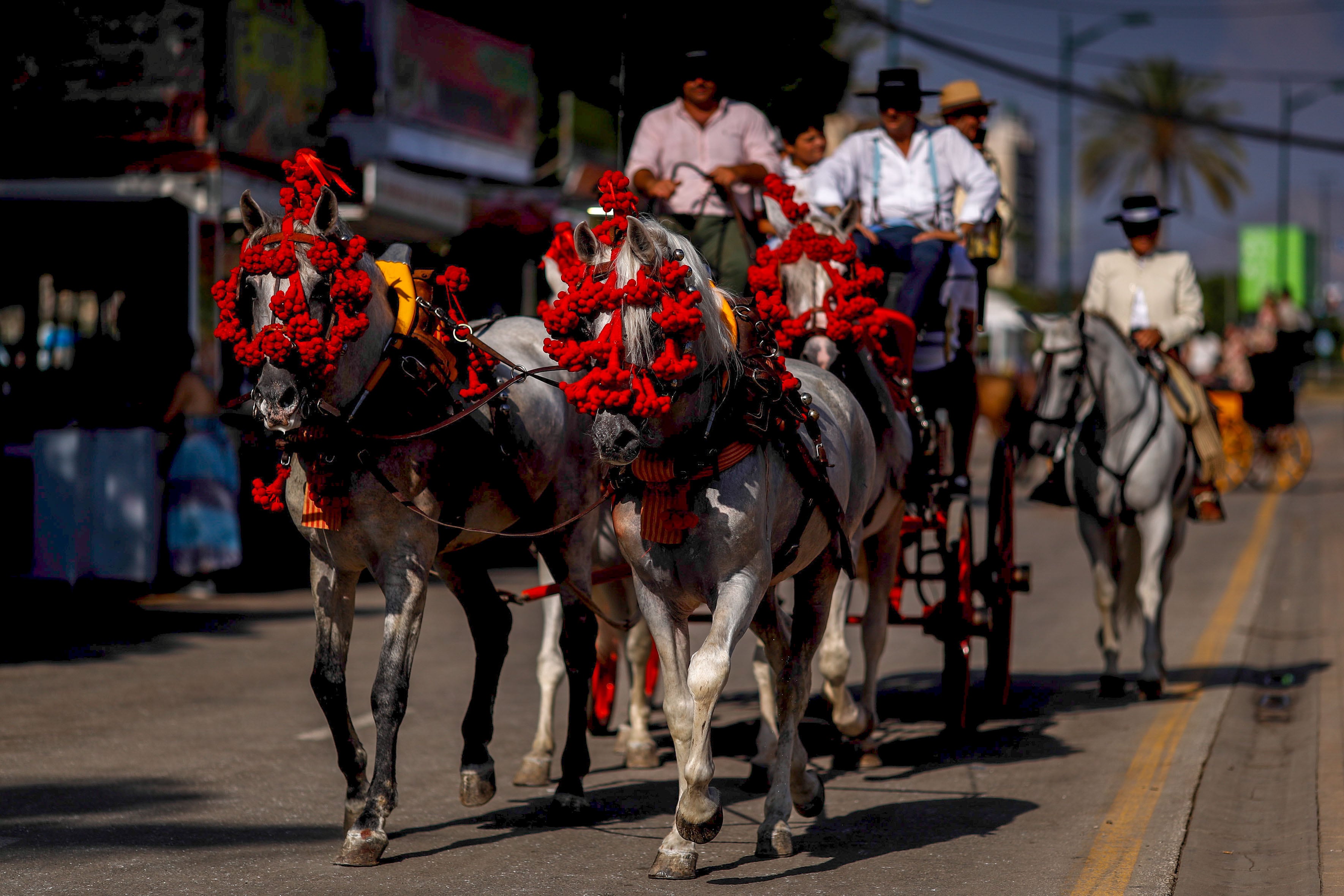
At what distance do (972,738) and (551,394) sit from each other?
3.28m

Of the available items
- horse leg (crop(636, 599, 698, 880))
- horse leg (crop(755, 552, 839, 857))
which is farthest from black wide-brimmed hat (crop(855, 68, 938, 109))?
horse leg (crop(636, 599, 698, 880))

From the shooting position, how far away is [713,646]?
17.8 feet

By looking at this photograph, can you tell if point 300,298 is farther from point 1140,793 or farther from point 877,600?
point 1140,793

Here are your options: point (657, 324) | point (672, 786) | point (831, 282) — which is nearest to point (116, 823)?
point (672, 786)

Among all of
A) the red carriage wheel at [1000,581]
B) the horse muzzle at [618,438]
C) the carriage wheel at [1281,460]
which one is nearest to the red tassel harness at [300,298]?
the horse muzzle at [618,438]

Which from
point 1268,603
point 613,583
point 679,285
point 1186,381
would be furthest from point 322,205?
point 1268,603

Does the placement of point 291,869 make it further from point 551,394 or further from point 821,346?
point 821,346

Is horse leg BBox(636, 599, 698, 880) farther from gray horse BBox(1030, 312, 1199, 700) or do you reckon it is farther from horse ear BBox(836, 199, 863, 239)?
gray horse BBox(1030, 312, 1199, 700)

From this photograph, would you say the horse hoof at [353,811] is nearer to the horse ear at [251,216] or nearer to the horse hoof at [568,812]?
the horse hoof at [568,812]

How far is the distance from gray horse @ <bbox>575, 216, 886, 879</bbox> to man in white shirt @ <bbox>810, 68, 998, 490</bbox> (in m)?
2.92

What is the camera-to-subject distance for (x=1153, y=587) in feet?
32.9

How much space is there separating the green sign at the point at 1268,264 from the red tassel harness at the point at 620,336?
251 feet

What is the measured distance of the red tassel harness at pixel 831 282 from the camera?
22.0 ft

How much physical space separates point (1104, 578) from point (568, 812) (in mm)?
5014
